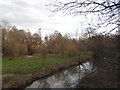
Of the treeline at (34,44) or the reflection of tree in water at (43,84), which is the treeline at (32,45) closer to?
the treeline at (34,44)

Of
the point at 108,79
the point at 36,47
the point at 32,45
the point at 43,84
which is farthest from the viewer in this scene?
the point at 32,45

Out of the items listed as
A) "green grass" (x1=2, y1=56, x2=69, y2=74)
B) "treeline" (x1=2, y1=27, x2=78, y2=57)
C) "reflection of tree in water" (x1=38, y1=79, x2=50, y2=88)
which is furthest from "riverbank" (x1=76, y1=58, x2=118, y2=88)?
"treeline" (x1=2, y1=27, x2=78, y2=57)

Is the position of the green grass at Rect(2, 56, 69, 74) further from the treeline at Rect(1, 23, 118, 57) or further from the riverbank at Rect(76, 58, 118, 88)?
the riverbank at Rect(76, 58, 118, 88)

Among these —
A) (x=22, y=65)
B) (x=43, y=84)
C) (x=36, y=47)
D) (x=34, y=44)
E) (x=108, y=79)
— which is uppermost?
(x=34, y=44)

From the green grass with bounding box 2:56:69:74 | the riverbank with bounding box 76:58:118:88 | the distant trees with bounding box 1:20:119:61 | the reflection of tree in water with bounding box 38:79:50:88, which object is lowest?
the reflection of tree in water with bounding box 38:79:50:88

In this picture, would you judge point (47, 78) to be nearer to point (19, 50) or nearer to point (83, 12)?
point (83, 12)

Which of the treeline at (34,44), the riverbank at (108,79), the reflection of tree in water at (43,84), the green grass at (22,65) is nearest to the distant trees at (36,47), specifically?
the treeline at (34,44)

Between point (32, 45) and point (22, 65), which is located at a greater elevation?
point (32, 45)

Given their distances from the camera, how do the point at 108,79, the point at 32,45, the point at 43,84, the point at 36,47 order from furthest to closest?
1. the point at 32,45
2. the point at 36,47
3. the point at 43,84
4. the point at 108,79

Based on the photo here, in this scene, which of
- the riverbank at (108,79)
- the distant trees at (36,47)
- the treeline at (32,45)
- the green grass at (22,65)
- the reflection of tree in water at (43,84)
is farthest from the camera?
the treeline at (32,45)

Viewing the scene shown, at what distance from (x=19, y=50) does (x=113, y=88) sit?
86.6 ft

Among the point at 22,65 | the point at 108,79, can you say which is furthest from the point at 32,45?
the point at 108,79

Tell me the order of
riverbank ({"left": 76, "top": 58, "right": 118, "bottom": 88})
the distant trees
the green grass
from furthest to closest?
the distant trees, the green grass, riverbank ({"left": 76, "top": 58, "right": 118, "bottom": 88})

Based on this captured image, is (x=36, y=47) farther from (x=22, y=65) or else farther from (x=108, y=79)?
(x=108, y=79)
